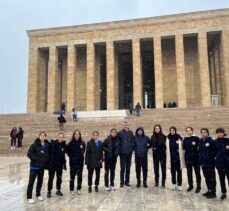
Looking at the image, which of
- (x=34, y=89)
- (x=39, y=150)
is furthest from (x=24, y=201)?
(x=34, y=89)

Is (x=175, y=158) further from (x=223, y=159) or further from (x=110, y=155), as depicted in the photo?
(x=110, y=155)

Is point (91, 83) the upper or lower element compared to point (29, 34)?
lower

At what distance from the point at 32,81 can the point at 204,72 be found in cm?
1980

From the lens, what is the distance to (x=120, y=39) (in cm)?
3097

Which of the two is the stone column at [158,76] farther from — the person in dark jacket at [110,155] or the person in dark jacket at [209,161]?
the person in dark jacket at [209,161]

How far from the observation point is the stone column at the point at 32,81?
105ft

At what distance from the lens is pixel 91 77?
1228 inches

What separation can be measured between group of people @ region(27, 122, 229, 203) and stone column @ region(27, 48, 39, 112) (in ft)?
86.8

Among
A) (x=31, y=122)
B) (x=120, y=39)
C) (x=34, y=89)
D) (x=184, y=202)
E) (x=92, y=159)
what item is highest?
(x=120, y=39)

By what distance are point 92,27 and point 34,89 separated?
1010 centimetres

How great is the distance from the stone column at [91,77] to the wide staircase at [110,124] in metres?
8.46

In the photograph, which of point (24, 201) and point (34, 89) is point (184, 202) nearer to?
point (24, 201)

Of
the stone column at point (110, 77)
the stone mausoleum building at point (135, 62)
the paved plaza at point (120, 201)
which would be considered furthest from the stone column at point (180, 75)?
the paved plaza at point (120, 201)

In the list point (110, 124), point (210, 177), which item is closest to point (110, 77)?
point (110, 124)
